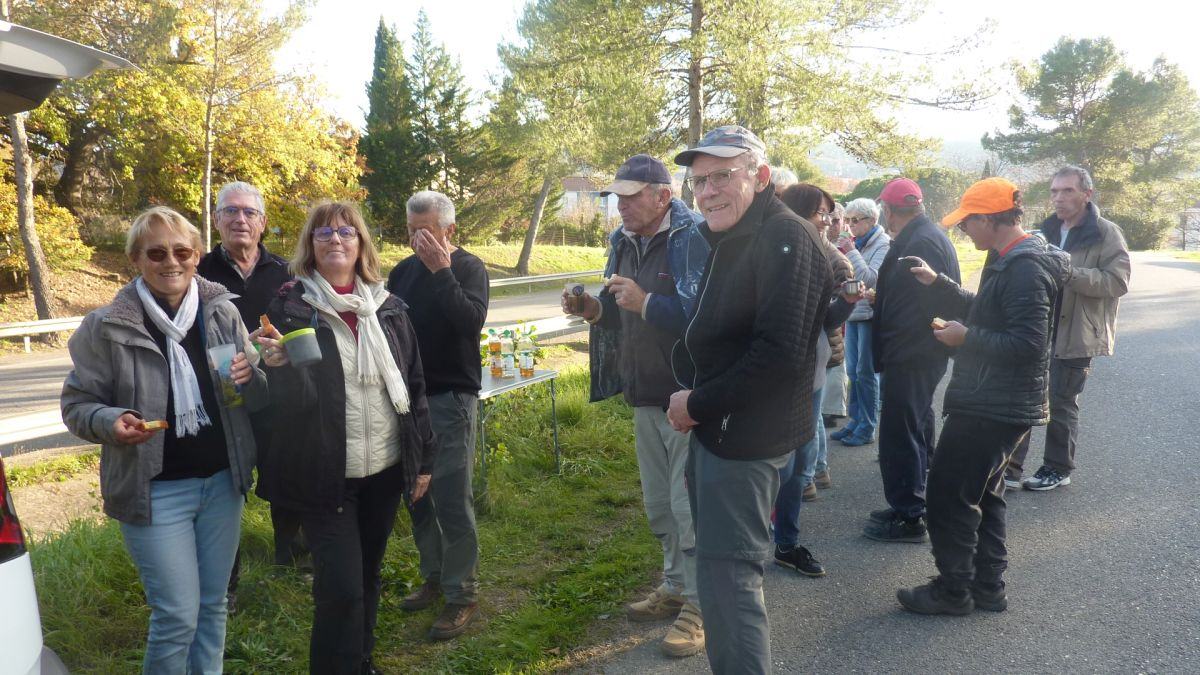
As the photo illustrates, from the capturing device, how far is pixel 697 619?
3402mm

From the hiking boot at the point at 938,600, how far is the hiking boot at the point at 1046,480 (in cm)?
196

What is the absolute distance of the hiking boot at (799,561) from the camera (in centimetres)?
402

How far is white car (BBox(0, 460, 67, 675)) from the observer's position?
5.80ft

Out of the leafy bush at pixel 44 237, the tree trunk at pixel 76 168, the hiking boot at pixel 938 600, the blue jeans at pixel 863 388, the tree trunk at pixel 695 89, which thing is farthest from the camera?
the tree trunk at pixel 76 168

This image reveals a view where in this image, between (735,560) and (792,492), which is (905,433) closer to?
(792,492)

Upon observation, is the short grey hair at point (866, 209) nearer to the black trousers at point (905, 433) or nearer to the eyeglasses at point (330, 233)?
the black trousers at point (905, 433)

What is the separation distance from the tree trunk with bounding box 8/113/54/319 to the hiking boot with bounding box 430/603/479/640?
48.6 feet

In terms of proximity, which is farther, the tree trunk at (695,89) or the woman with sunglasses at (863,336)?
the tree trunk at (695,89)

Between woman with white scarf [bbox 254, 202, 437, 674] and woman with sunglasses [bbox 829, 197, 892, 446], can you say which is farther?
woman with sunglasses [bbox 829, 197, 892, 446]

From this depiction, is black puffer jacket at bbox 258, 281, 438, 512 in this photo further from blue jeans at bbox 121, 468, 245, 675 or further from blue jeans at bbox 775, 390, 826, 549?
blue jeans at bbox 775, 390, 826, 549

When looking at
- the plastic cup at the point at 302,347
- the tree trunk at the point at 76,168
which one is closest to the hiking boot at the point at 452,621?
the plastic cup at the point at 302,347

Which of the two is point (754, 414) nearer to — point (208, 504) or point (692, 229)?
point (692, 229)

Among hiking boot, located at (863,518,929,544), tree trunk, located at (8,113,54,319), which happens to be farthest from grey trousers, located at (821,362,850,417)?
tree trunk, located at (8,113,54,319)

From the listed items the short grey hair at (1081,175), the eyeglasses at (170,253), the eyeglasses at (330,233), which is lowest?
the eyeglasses at (170,253)
